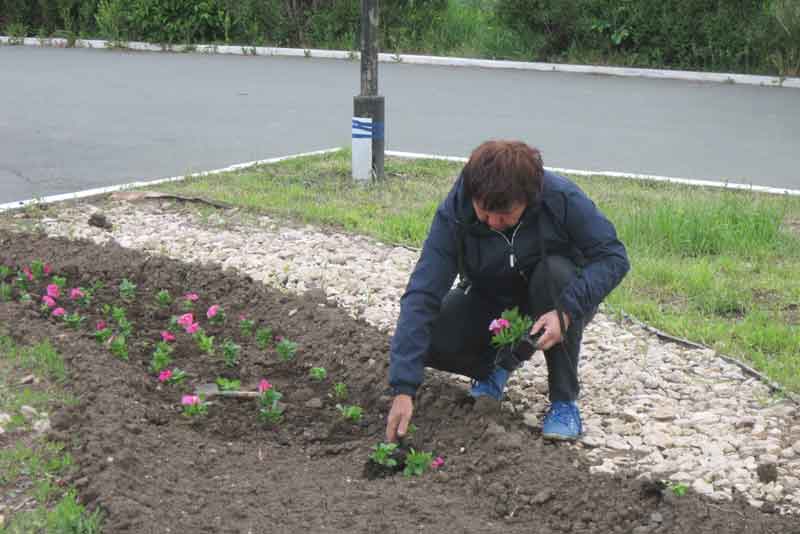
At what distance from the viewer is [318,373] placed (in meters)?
4.79

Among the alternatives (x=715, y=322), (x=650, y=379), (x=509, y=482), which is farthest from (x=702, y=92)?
(x=509, y=482)

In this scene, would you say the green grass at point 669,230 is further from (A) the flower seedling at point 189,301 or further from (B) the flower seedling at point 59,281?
(B) the flower seedling at point 59,281

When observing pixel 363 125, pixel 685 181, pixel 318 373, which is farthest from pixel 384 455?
pixel 685 181

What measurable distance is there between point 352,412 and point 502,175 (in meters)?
1.25

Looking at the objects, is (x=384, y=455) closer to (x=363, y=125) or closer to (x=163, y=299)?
(x=163, y=299)

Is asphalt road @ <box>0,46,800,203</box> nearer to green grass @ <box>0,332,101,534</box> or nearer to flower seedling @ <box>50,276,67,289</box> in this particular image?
flower seedling @ <box>50,276,67,289</box>

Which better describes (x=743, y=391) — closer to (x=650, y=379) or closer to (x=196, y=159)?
(x=650, y=379)

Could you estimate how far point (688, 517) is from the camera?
354 cm

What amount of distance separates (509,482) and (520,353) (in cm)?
64

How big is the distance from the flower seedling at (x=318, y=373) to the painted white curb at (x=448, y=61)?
10.2m

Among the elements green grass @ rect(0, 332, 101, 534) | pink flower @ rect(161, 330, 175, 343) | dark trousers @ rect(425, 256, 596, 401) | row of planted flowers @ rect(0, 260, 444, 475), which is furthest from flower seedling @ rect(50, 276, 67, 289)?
dark trousers @ rect(425, 256, 596, 401)

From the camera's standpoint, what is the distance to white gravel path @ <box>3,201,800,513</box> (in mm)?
3986

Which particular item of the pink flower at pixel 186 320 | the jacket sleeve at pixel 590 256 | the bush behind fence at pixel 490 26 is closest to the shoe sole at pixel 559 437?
the jacket sleeve at pixel 590 256

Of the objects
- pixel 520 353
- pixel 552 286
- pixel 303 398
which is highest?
pixel 552 286
